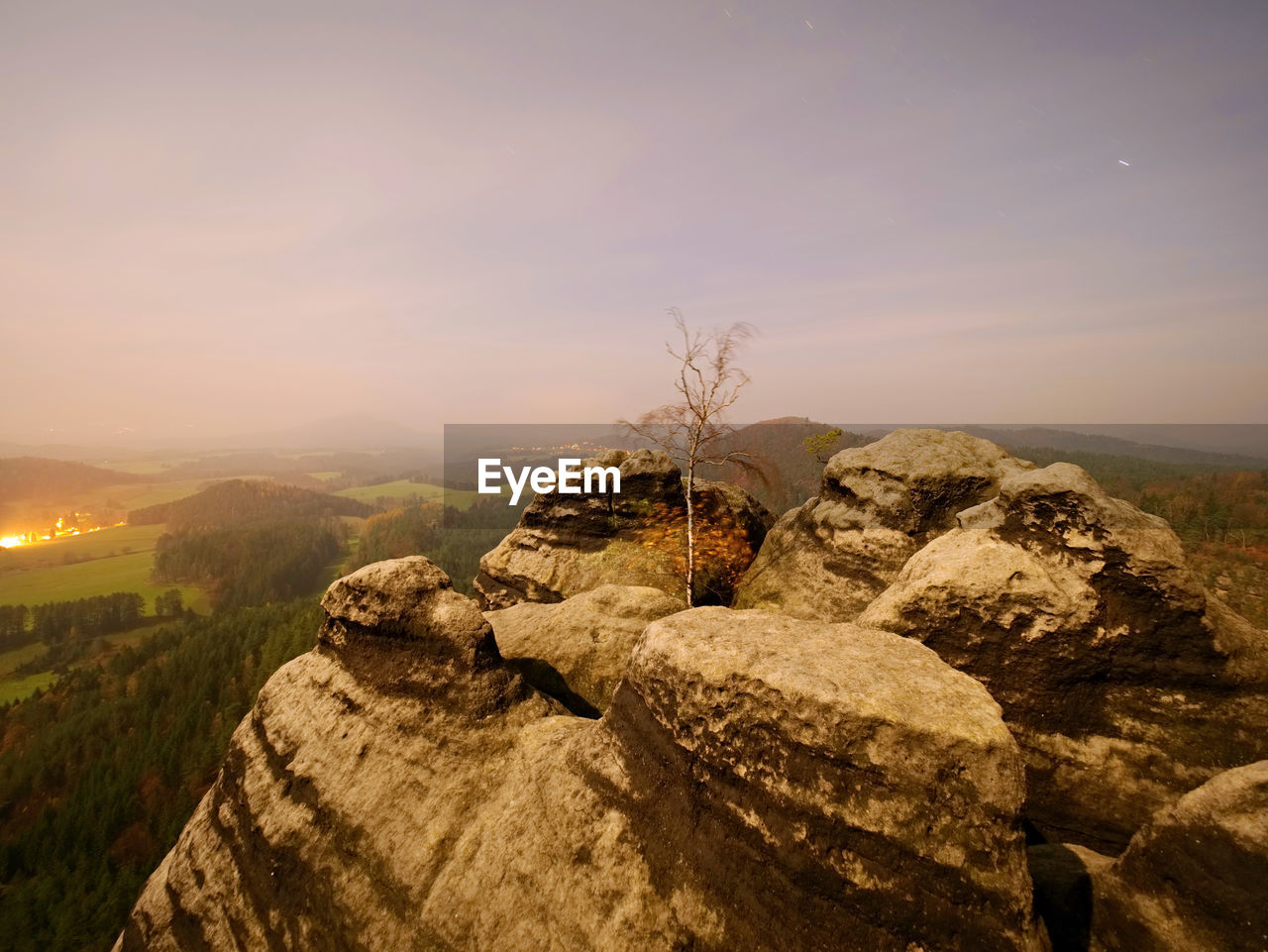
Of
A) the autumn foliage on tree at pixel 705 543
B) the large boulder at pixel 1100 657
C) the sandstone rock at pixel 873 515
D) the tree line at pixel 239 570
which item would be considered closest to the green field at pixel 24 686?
the tree line at pixel 239 570

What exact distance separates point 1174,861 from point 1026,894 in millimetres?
2705

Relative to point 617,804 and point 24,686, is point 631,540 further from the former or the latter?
point 24,686

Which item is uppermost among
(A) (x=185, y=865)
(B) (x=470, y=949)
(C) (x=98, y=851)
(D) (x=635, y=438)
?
(D) (x=635, y=438)

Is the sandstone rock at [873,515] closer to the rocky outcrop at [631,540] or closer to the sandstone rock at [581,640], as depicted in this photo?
the rocky outcrop at [631,540]

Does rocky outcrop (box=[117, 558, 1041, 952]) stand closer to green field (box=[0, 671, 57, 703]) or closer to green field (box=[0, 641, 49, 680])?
green field (box=[0, 671, 57, 703])

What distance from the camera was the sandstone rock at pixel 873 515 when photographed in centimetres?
1688

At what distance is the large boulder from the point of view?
9094 mm

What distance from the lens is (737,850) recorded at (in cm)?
640

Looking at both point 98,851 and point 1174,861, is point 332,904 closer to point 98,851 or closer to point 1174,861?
point 1174,861

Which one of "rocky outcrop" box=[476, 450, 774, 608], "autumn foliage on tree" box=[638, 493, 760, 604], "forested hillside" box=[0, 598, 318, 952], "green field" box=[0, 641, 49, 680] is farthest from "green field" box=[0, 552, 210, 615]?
"autumn foliage on tree" box=[638, 493, 760, 604]

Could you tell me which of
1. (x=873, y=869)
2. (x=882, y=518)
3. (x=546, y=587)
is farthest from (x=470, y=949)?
(x=546, y=587)

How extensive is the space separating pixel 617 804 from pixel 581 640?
693 centimetres

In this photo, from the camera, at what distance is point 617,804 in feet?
24.4

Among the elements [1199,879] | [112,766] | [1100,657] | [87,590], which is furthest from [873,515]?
[87,590]
